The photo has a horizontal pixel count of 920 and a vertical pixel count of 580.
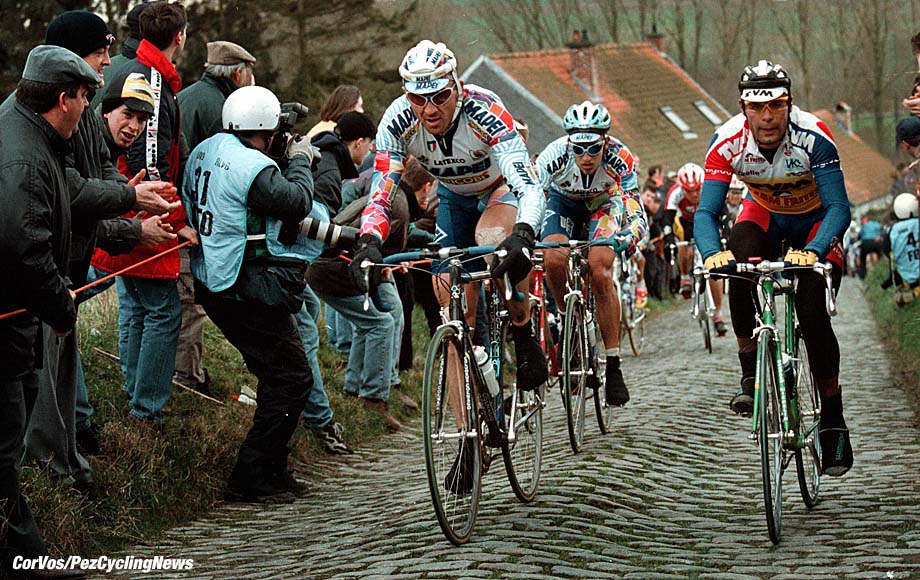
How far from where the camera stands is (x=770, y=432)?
7.36 m

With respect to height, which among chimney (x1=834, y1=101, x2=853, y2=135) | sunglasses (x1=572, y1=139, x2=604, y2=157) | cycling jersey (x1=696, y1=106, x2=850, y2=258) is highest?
chimney (x1=834, y1=101, x2=853, y2=135)

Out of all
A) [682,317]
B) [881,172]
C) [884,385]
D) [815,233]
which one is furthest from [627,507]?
[881,172]

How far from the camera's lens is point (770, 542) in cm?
725

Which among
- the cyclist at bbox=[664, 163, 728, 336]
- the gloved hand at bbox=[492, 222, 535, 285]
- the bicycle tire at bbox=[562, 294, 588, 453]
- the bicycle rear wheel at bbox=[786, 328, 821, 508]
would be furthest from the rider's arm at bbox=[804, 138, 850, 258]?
the cyclist at bbox=[664, 163, 728, 336]

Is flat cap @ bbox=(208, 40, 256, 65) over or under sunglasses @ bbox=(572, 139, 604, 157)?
over

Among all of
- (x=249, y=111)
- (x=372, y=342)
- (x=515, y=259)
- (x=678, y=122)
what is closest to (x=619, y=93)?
(x=678, y=122)

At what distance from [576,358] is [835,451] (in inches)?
108

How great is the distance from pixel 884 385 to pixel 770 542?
27.0ft

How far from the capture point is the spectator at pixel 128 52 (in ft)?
30.0

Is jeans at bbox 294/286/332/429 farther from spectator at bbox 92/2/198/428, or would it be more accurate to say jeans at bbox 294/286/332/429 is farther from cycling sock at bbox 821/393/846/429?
cycling sock at bbox 821/393/846/429

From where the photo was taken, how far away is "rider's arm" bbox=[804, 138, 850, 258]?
7703 mm

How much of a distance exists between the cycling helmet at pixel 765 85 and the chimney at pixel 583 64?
48813mm

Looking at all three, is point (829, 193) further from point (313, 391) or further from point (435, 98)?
point (313, 391)

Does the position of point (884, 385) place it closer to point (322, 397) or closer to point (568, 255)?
point (568, 255)
